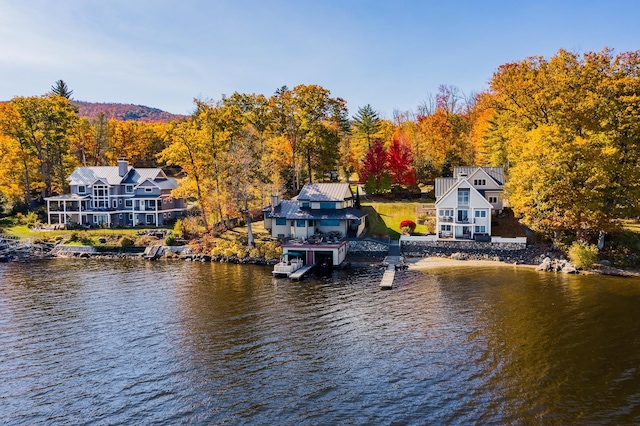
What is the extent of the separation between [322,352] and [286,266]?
1987 cm

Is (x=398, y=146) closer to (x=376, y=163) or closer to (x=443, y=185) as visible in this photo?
(x=376, y=163)

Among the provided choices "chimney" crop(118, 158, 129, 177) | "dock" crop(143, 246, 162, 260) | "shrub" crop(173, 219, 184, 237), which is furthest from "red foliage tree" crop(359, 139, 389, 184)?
"chimney" crop(118, 158, 129, 177)

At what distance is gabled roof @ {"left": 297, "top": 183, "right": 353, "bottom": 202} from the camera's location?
2138 inches

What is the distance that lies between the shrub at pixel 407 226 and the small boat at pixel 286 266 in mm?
13816

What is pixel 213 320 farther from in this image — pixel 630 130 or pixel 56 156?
pixel 56 156

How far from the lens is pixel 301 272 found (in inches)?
1743

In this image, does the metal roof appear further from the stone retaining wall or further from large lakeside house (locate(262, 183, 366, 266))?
large lakeside house (locate(262, 183, 366, 266))

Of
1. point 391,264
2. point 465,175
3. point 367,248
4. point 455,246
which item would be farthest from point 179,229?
point 465,175

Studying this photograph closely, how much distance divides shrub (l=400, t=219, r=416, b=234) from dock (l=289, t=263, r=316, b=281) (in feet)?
42.4

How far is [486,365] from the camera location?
23.6 metres

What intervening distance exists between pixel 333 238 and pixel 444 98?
1790 inches

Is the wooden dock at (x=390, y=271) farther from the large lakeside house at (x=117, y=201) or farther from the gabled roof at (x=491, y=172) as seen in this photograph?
the large lakeside house at (x=117, y=201)

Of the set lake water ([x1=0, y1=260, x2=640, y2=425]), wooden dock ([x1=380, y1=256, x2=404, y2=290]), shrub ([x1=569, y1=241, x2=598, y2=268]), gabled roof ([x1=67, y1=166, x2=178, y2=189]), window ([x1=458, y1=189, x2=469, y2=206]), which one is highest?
gabled roof ([x1=67, y1=166, x2=178, y2=189])

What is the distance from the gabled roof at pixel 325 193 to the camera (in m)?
54.3
